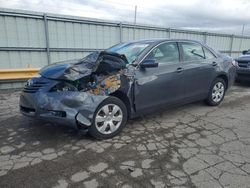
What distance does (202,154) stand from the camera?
325 centimetres

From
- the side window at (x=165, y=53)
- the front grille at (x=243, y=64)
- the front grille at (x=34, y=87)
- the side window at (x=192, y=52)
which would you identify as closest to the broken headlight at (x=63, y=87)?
the front grille at (x=34, y=87)

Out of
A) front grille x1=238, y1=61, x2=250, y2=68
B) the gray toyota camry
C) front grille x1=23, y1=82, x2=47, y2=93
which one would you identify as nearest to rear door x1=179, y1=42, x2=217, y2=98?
the gray toyota camry

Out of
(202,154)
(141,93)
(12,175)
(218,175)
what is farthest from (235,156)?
(12,175)

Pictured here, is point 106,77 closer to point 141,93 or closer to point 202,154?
point 141,93

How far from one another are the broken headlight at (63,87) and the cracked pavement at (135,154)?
2.80 ft

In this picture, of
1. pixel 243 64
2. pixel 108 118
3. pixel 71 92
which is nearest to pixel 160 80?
pixel 108 118

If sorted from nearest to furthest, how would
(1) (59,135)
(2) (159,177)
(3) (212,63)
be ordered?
(2) (159,177), (1) (59,135), (3) (212,63)

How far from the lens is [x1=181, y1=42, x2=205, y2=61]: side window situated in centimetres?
483

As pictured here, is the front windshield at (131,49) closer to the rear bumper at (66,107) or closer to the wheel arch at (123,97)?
the wheel arch at (123,97)

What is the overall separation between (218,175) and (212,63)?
3.25 meters

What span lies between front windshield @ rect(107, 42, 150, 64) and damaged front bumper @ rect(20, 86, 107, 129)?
1124 mm

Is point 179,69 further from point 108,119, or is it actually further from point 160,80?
point 108,119

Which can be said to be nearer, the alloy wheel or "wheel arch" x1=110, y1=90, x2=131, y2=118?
the alloy wheel

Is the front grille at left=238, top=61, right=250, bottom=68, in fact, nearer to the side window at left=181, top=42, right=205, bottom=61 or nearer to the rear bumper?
the side window at left=181, top=42, right=205, bottom=61
